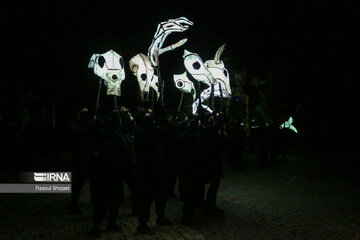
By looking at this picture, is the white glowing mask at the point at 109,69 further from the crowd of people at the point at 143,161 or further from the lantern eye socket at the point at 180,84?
the crowd of people at the point at 143,161

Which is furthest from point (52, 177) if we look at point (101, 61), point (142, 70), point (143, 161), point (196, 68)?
point (196, 68)

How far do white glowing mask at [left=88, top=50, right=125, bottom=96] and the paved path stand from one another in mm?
3888

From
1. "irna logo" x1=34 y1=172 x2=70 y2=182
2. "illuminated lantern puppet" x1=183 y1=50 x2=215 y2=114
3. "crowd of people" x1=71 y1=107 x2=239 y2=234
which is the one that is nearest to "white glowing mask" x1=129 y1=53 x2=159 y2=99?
"illuminated lantern puppet" x1=183 y1=50 x2=215 y2=114

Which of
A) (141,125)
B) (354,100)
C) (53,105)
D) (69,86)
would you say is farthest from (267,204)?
(354,100)

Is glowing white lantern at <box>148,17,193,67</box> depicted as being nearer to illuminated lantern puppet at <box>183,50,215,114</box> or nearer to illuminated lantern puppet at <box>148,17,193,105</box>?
illuminated lantern puppet at <box>148,17,193,105</box>

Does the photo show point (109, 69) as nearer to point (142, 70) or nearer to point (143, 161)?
point (142, 70)

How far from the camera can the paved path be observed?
6305 mm

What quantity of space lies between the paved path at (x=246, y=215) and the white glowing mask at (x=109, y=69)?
12.8 feet

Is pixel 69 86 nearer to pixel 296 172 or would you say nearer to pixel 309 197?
pixel 296 172

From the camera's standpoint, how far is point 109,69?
499 inches

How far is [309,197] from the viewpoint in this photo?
30.0 feet

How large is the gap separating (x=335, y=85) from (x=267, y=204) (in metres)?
19.1

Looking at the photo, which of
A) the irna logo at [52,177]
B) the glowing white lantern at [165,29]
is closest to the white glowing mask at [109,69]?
the glowing white lantern at [165,29]

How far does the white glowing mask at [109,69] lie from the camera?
12578 millimetres
